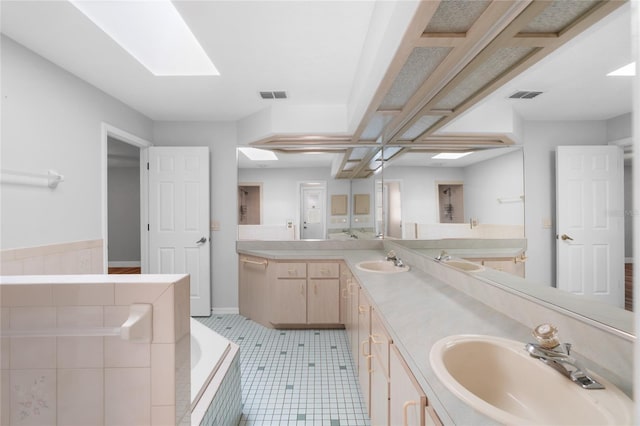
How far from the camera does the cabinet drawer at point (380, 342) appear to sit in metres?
1.15

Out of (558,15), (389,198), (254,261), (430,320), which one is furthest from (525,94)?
(254,261)

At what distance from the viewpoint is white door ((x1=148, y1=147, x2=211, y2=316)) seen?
3.26m

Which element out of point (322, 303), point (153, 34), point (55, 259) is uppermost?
point (153, 34)

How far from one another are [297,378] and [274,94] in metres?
2.56

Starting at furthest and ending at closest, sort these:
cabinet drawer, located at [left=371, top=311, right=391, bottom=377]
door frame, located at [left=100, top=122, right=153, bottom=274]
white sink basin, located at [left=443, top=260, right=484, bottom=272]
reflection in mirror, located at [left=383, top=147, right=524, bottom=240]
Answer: door frame, located at [left=100, top=122, right=153, bottom=274], white sink basin, located at [left=443, top=260, right=484, bottom=272], reflection in mirror, located at [left=383, top=147, right=524, bottom=240], cabinet drawer, located at [left=371, top=311, right=391, bottom=377]

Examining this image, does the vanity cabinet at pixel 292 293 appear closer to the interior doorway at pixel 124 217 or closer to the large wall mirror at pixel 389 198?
the large wall mirror at pixel 389 198

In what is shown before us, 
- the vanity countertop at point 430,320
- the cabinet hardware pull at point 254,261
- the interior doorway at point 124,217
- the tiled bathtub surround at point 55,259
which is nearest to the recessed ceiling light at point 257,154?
the cabinet hardware pull at point 254,261

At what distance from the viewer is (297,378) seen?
209 centimetres

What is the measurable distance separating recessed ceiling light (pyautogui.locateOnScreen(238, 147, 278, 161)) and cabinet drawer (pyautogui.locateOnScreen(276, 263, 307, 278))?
4.48 ft

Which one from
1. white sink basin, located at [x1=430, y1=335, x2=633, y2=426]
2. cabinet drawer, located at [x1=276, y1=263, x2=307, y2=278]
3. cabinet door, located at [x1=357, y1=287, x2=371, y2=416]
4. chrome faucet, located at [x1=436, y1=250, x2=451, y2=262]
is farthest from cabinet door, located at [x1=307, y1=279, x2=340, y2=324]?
white sink basin, located at [x1=430, y1=335, x2=633, y2=426]

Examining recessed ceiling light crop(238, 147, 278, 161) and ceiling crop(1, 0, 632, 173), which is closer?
ceiling crop(1, 0, 632, 173)

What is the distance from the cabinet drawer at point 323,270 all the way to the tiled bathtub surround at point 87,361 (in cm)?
215

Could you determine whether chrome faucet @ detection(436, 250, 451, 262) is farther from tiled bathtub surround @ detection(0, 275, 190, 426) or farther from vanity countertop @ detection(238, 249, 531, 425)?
tiled bathtub surround @ detection(0, 275, 190, 426)

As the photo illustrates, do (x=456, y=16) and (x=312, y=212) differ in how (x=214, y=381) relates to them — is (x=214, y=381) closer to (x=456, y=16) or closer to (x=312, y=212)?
(x=456, y=16)
